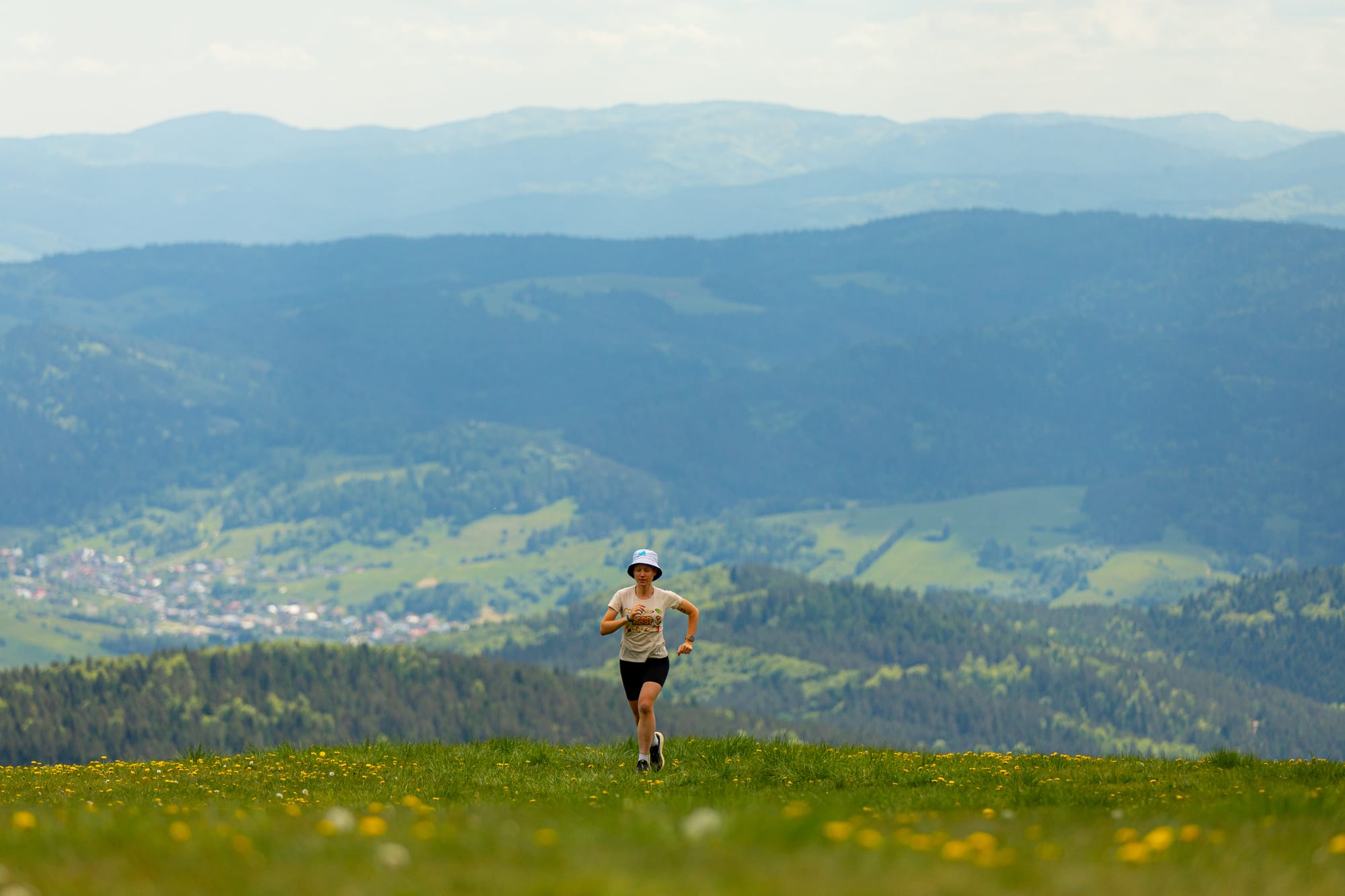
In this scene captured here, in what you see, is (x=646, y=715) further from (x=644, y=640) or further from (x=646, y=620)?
(x=646, y=620)

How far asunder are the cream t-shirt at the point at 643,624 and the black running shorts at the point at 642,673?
10cm

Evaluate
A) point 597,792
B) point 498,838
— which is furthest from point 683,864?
point 597,792

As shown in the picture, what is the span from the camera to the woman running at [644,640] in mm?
24875

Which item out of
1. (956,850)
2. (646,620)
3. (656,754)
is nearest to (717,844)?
(956,850)

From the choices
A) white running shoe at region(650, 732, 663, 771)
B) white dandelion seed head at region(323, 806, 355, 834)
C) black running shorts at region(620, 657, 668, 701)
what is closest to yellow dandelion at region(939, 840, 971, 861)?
white dandelion seed head at region(323, 806, 355, 834)

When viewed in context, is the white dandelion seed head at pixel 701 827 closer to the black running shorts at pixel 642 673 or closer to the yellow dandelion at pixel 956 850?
the yellow dandelion at pixel 956 850

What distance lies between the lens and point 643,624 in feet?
81.9

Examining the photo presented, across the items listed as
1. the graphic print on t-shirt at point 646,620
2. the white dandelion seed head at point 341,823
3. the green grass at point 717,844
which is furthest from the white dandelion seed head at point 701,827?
the graphic print on t-shirt at point 646,620

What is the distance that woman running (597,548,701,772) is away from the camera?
24.9 metres

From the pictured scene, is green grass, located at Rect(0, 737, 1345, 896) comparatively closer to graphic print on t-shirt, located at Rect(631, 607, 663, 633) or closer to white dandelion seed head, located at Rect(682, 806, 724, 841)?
white dandelion seed head, located at Rect(682, 806, 724, 841)

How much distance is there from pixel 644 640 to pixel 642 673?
0.69 meters

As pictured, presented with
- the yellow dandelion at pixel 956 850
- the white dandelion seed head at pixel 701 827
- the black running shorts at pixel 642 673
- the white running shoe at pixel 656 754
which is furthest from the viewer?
the white running shoe at pixel 656 754

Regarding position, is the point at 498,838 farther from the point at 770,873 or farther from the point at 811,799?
the point at 811,799

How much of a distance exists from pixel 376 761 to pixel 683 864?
63.2 feet
